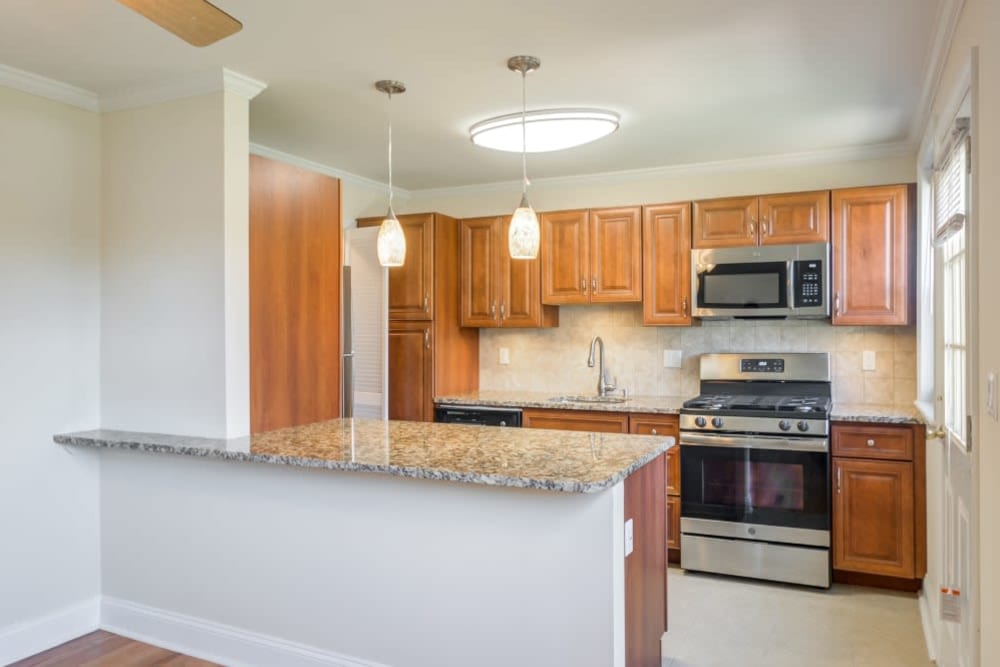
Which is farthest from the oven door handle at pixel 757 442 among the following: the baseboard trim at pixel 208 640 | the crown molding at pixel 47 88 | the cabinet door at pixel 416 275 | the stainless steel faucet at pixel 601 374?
the crown molding at pixel 47 88

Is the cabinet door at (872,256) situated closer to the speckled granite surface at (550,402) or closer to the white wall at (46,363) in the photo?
the speckled granite surface at (550,402)

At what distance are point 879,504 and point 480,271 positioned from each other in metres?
2.75

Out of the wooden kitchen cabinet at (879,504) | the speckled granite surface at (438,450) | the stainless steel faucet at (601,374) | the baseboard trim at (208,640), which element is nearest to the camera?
the speckled granite surface at (438,450)

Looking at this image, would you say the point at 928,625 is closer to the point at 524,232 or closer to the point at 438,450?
the point at 438,450

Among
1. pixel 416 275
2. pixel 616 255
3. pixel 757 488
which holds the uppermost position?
pixel 616 255

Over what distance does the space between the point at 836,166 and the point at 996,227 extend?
111 inches

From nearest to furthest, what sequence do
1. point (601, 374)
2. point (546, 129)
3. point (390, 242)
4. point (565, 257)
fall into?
1. point (390, 242)
2. point (546, 129)
3. point (565, 257)
4. point (601, 374)

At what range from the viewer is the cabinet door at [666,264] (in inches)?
169

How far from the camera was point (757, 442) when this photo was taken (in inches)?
149

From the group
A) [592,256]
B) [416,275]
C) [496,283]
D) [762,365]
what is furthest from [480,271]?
[762,365]

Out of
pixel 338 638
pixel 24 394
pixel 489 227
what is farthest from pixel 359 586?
A: pixel 489 227

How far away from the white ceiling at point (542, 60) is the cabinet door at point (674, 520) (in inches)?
79.9

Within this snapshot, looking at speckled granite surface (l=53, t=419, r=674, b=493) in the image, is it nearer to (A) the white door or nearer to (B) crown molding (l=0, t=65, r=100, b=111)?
(A) the white door

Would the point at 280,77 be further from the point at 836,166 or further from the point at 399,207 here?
the point at 836,166
